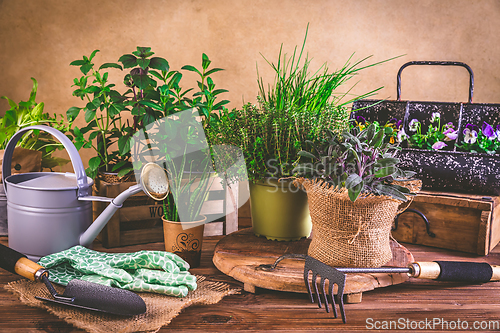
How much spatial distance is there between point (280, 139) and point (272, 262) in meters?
0.30

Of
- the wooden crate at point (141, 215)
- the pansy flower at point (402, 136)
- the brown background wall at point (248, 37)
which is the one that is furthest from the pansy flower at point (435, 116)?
the wooden crate at point (141, 215)

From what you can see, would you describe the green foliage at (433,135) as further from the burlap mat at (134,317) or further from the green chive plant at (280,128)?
the burlap mat at (134,317)

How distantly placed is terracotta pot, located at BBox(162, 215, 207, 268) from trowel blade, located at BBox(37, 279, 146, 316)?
25cm

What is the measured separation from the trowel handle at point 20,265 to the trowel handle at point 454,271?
77 centimetres

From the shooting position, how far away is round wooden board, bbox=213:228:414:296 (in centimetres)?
78

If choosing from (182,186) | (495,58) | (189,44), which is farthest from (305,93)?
(495,58)

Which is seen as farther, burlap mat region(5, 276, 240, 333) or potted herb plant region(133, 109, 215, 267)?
potted herb plant region(133, 109, 215, 267)

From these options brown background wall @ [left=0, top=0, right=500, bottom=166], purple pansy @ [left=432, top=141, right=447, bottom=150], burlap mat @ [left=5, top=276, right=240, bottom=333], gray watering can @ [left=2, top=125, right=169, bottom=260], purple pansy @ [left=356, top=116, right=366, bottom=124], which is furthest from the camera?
brown background wall @ [left=0, top=0, right=500, bottom=166]

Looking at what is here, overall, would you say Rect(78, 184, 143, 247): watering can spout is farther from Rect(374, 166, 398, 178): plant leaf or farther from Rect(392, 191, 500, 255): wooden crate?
Rect(392, 191, 500, 255): wooden crate

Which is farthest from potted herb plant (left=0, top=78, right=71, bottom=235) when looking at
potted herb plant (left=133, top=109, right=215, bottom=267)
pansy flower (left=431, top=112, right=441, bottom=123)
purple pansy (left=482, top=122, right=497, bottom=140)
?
purple pansy (left=482, top=122, right=497, bottom=140)

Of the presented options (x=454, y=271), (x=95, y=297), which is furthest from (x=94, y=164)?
(x=454, y=271)

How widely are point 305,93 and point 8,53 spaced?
4.09ft

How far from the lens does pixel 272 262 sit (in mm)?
875

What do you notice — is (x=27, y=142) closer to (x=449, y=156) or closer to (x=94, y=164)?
(x=94, y=164)
